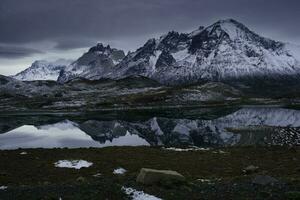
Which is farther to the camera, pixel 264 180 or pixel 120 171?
pixel 120 171

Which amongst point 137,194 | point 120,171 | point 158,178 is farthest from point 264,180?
point 120,171

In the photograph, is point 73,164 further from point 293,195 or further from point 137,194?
point 293,195

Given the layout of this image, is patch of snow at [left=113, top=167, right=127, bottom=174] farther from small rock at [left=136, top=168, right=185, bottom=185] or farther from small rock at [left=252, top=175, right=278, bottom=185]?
small rock at [left=252, top=175, right=278, bottom=185]

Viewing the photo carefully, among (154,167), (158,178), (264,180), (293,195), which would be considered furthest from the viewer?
(154,167)

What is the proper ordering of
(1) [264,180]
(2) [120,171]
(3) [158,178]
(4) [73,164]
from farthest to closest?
1. (4) [73,164]
2. (2) [120,171]
3. (3) [158,178]
4. (1) [264,180]

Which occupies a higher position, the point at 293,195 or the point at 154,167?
the point at 293,195

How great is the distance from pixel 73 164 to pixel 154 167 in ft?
23.4

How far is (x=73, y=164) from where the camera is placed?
40.1 meters

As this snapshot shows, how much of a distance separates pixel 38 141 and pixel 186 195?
58.7 m

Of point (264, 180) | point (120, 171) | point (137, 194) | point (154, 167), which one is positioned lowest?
point (120, 171)

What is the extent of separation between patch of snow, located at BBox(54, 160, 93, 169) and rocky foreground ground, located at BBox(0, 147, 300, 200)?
0.76m

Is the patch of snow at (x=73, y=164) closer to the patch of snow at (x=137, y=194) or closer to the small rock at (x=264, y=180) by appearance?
the patch of snow at (x=137, y=194)

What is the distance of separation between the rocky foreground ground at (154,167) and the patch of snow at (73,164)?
2.50 feet

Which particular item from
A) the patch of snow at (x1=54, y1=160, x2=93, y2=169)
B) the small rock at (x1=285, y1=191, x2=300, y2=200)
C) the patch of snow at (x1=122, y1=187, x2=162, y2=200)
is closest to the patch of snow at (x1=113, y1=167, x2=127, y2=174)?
the patch of snow at (x1=54, y1=160, x2=93, y2=169)
